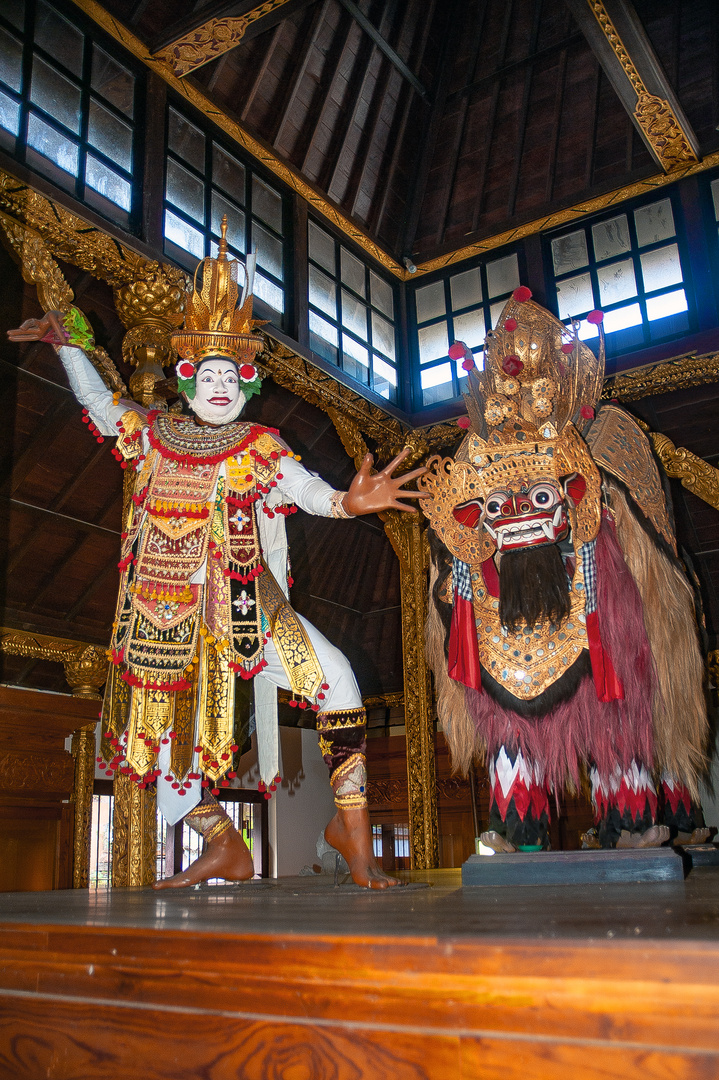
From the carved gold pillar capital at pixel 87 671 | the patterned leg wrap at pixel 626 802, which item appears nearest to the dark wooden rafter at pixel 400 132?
the carved gold pillar capital at pixel 87 671

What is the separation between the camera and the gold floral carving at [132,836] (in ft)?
12.3

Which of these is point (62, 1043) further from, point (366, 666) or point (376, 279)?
point (366, 666)

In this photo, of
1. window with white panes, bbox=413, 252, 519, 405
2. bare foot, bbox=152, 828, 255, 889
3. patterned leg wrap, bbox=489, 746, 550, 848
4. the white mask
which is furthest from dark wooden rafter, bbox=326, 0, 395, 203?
bare foot, bbox=152, 828, 255, 889

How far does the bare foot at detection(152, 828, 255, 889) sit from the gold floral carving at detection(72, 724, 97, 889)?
176 inches

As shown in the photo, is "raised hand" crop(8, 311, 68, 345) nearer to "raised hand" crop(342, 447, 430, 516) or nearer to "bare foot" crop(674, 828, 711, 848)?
"raised hand" crop(342, 447, 430, 516)

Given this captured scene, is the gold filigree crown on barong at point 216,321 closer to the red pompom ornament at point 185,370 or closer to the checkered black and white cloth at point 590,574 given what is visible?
the red pompom ornament at point 185,370

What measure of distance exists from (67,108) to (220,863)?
4110mm

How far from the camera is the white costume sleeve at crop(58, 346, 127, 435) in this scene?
2.83 m

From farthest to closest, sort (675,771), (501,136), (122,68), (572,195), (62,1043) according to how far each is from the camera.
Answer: (501,136)
(572,195)
(122,68)
(675,771)
(62,1043)

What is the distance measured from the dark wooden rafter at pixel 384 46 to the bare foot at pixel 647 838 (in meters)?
5.96

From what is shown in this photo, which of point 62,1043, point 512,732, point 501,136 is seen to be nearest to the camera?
point 62,1043

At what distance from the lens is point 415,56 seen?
7055mm

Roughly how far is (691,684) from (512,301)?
1519 mm

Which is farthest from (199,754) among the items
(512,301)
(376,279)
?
(376,279)
